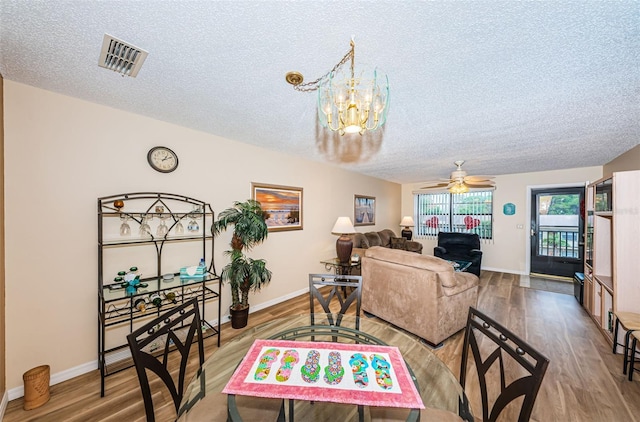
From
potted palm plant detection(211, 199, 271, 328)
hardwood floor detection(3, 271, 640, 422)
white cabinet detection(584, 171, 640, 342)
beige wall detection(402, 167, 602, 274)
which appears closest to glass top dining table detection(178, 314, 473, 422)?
hardwood floor detection(3, 271, 640, 422)

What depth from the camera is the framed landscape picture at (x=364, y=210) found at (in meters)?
5.51

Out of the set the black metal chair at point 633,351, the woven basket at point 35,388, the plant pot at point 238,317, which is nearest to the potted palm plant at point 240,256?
the plant pot at point 238,317

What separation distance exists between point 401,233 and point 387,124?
5113 mm

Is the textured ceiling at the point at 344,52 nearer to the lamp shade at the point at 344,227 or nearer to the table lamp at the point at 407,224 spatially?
the lamp shade at the point at 344,227

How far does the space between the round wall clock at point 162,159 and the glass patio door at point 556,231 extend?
7309 mm

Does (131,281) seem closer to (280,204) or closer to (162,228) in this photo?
(162,228)

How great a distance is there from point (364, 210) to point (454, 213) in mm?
2797

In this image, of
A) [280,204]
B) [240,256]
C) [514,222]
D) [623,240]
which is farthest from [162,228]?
[514,222]

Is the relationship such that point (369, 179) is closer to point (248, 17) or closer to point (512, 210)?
point (512, 210)

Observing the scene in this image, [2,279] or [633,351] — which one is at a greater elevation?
[2,279]

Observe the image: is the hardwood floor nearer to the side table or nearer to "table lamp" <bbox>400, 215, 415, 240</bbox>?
the side table

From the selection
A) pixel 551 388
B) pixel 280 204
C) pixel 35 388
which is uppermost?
pixel 280 204

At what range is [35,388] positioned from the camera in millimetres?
1717

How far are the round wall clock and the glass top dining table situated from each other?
79.7 inches
